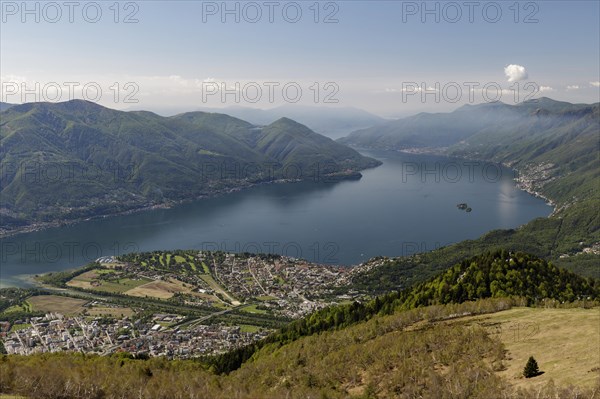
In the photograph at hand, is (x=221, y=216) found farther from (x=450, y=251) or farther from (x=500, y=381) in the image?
(x=500, y=381)

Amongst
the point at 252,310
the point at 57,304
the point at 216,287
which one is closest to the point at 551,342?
the point at 252,310

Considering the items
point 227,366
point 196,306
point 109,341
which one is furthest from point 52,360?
point 196,306

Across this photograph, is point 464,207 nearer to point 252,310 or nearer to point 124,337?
→ point 252,310

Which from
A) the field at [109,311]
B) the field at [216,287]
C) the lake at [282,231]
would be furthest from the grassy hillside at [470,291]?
the lake at [282,231]

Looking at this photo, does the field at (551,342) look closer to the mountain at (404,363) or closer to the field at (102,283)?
the mountain at (404,363)

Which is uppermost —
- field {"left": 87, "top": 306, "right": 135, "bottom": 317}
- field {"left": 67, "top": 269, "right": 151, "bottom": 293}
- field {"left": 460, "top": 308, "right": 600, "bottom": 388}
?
field {"left": 460, "top": 308, "right": 600, "bottom": 388}

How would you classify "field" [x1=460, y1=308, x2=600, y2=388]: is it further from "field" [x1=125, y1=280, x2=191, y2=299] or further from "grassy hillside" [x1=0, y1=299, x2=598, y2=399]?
"field" [x1=125, y1=280, x2=191, y2=299]

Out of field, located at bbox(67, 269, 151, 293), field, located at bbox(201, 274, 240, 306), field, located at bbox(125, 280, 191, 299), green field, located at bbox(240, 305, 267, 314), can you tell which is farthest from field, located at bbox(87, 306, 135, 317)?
green field, located at bbox(240, 305, 267, 314)
